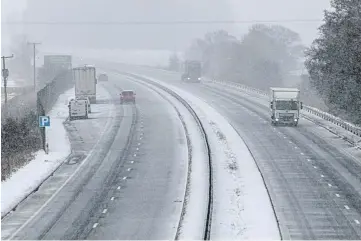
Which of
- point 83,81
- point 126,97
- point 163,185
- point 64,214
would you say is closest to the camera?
point 64,214

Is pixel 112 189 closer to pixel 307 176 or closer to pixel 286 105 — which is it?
pixel 307 176

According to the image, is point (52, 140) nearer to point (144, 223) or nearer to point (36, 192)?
point (36, 192)

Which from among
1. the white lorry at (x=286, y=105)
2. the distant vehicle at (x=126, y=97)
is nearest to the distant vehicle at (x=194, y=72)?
the distant vehicle at (x=126, y=97)

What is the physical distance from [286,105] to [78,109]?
63.4 ft

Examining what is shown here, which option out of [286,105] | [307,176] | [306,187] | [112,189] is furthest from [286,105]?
[112,189]

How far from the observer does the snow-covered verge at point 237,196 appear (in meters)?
26.2

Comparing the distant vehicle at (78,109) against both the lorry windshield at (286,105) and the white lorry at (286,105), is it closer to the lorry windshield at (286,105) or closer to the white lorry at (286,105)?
the white lorry at (286,105)

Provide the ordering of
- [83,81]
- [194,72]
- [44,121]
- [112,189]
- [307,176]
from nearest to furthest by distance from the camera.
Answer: [112,189], [307,176], [44,121], [83,81], [194,72]

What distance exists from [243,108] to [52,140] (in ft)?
102

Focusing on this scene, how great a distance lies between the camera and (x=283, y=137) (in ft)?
176

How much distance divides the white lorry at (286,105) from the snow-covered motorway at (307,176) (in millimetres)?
989

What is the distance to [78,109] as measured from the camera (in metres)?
66.8

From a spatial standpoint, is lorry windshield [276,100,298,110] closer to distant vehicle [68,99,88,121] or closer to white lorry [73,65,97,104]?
distant vehicle [68,99,88,121]

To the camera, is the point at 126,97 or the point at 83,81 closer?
the point at 83,81
